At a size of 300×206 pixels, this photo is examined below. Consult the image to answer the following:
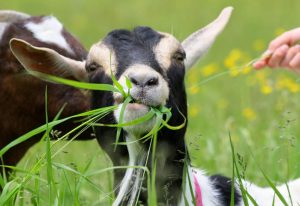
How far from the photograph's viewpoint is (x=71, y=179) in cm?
598

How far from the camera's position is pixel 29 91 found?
645cm

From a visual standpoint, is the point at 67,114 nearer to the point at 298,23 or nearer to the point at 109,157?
the point at 109,157

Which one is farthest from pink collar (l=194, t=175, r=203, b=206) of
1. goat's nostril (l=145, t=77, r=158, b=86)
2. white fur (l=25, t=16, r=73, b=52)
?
white fur (l=25, t=16, r=73, b=52)

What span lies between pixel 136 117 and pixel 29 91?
1812mm

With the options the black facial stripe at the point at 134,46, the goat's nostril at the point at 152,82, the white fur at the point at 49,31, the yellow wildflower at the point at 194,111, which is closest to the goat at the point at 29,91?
the white fur at the point at 49,31

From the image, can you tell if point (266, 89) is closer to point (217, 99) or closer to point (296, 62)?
point (217, 99)

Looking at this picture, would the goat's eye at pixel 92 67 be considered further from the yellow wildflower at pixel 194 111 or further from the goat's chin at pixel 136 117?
the yellow wildflower at pixel 194 111

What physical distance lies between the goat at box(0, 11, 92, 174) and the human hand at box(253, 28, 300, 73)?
3.94 feet

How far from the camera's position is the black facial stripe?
5.08 m

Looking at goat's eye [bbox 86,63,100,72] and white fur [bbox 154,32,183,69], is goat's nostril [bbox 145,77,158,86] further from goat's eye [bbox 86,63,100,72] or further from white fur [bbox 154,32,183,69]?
goat's eye [bbox 86,63,100,72]

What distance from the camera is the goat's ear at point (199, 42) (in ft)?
18.7

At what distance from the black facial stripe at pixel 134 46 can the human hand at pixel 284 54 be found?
0.62 metres

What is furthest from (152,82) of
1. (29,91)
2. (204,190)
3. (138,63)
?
(29,91)

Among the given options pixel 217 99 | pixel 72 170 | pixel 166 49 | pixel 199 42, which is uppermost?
pixel 217 99
